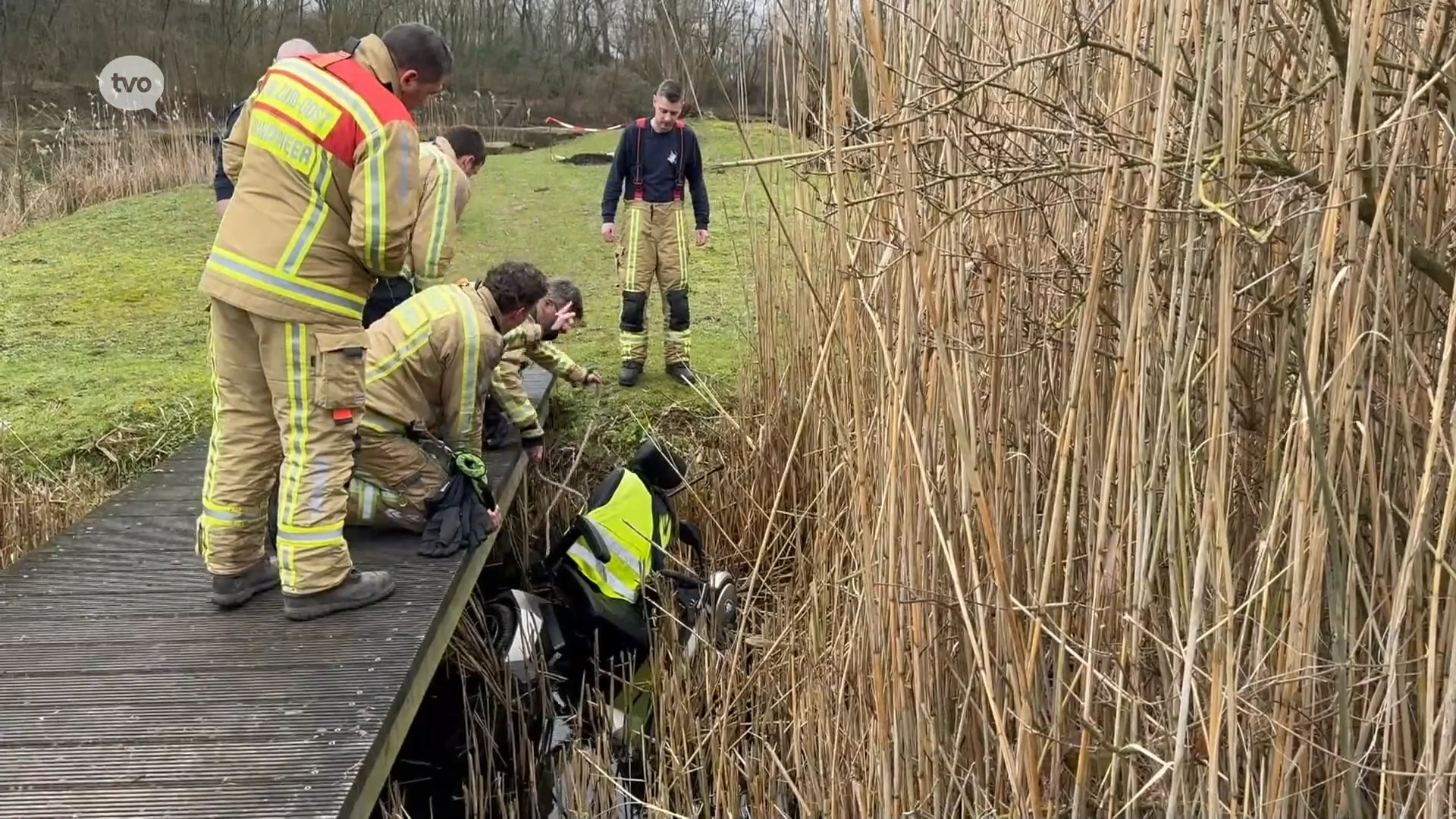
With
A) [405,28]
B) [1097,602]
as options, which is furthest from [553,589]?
[1097,602]

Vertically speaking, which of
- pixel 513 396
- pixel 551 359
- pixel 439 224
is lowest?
pixel 513 396

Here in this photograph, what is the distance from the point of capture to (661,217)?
500 centimetres

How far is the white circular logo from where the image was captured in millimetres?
10072

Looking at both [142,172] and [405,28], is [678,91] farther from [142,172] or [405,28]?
[142,172]

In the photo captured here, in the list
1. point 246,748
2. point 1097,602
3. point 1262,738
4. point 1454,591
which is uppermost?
point 1454,591

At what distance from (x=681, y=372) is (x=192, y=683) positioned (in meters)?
2.87

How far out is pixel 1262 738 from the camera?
143 centimetres

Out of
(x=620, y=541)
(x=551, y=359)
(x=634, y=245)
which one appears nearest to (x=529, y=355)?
(x=551, y=359)

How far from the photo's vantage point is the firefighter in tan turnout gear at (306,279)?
2.25 m

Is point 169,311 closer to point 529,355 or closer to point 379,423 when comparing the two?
point 529,355

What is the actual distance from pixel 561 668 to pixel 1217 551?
7.81 feet

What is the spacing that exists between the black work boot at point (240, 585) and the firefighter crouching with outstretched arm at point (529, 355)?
1.10 meters

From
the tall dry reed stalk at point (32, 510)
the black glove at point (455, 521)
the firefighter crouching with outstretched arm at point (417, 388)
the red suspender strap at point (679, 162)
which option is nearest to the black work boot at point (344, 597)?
the black glove at point (455, 521)

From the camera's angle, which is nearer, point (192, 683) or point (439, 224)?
point (192, 683)
